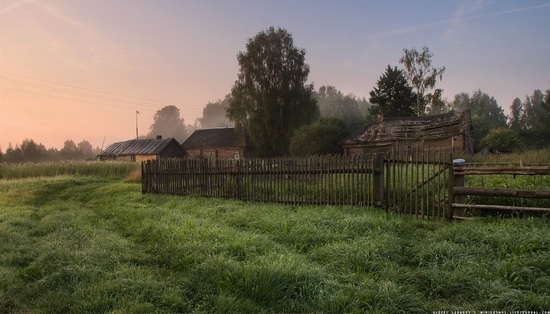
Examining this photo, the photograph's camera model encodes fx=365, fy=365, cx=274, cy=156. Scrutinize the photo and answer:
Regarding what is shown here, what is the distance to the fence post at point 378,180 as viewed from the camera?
32.7 ft

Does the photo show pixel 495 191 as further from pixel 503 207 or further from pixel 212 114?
pixel 212 114

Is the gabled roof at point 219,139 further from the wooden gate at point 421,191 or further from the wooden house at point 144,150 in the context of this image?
the wooden gate at point 421,191

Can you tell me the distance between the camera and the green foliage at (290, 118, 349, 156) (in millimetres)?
41500

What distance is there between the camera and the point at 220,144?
5381 centimetres

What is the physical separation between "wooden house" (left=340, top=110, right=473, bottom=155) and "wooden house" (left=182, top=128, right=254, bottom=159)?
15.8m

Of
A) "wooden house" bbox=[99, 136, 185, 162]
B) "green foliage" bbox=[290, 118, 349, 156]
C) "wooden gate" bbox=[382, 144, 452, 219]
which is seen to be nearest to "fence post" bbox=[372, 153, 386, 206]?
"wooden gate" bbox=[382, 144, 452, 219]

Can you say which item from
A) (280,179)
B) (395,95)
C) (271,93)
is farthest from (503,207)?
(395,95)

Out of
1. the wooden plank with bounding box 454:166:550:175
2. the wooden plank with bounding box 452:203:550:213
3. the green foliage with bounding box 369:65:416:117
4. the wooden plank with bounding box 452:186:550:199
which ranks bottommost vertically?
the wooden plank with bounding box 452:203:550:213

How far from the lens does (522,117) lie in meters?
→ 101

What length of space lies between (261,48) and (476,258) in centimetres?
4680

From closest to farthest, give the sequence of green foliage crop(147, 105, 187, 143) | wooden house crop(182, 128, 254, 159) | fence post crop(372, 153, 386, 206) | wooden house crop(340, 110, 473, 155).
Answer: fence post crop(372, 153, 386, 206), wooden house crop(340, 110, 473, 155), wooden house crop(182, 128, 254, 159), green foliage crop(147, 105, 187, 143)

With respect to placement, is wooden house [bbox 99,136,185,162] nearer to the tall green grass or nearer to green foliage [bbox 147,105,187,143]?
the tall green grass

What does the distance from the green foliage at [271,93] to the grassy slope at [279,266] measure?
39.8 meters

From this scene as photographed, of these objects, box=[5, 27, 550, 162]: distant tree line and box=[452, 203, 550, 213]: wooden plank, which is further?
box=[5, 27, 550, 162]: distant tree line
